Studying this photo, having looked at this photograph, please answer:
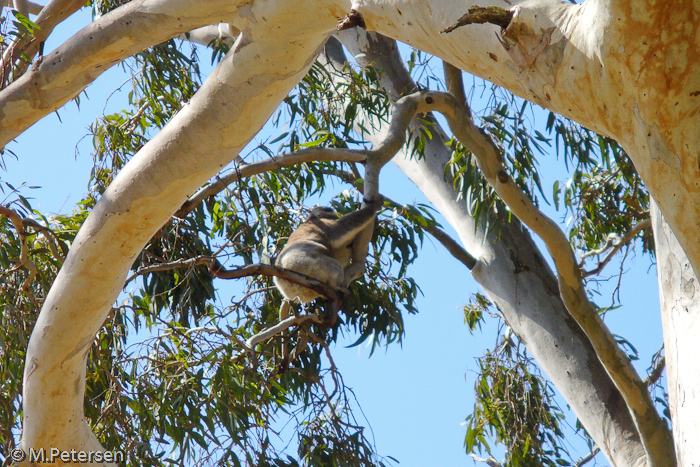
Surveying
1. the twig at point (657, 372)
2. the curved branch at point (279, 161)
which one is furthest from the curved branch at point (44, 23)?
the twig at point (657, 372)

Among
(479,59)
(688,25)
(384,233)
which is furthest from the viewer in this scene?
(384,233)

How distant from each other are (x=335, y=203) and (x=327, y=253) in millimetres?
530

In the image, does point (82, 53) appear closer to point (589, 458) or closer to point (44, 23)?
point (44, 23)

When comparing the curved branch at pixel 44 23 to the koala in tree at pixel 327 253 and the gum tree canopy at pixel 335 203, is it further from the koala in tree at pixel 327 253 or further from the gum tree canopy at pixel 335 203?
the koala in tree at pixel 327 253

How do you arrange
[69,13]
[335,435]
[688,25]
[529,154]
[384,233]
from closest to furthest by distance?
[688,25] < [69,13] < [335,435] < [529,154] < [384,233]

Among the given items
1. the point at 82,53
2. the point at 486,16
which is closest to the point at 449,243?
the point at 82,53

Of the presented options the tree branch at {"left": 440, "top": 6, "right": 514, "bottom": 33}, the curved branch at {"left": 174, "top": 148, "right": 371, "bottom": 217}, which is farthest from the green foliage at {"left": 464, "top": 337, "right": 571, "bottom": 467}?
the tree branch at {"left": 440, "top": 6, "right": 514, "bottom": 33}

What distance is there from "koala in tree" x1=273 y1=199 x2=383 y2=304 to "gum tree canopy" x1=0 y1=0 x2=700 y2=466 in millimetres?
174

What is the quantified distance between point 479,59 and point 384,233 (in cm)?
263

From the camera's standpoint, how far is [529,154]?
3164 millimetres

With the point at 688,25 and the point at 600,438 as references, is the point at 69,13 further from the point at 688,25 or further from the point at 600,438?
the point at 600,438

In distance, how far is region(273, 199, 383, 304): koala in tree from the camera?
3.15 meters

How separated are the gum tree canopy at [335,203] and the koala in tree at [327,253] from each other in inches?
6.8

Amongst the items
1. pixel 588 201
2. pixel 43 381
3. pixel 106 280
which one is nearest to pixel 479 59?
pixel 106 280
